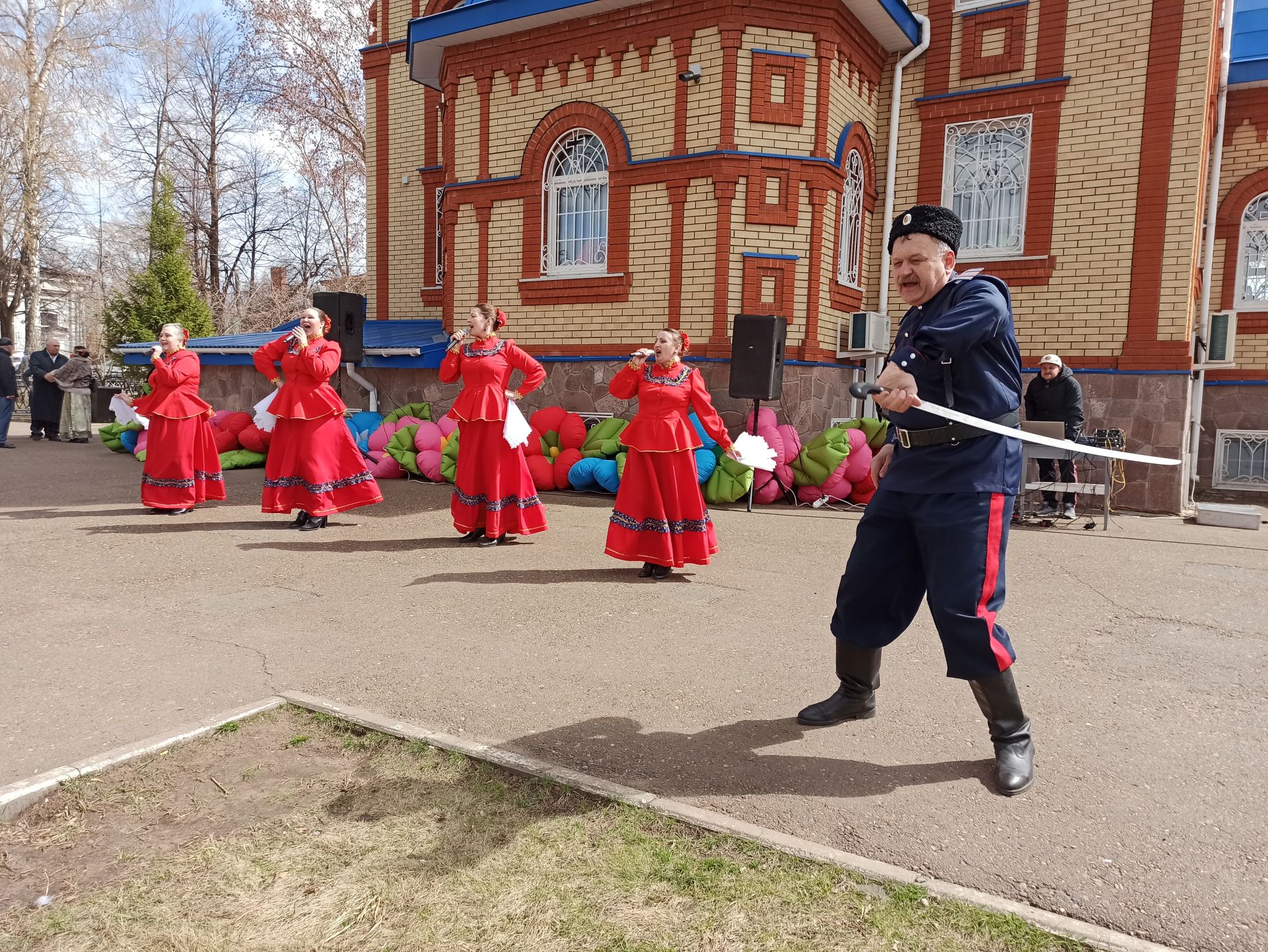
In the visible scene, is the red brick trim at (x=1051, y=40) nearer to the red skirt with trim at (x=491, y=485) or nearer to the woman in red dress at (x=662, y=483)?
the woman in red dress at (x=662, y=483)

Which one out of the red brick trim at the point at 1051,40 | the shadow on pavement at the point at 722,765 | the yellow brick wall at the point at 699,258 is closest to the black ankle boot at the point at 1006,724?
the shadow on pavement at the point at 722,765

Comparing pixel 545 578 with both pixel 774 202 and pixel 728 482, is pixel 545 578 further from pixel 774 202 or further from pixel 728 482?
pixel 774 202

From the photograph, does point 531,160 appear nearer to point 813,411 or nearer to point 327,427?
point 813,411

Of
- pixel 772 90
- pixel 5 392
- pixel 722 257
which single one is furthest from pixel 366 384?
pixel 772 90

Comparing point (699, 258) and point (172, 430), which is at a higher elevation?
point (699, 258)

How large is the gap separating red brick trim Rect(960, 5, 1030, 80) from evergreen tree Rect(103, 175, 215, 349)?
20.2 m

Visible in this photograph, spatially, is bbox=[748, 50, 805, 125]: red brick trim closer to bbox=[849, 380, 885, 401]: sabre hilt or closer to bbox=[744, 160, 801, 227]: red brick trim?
bbox=[744, 160, 801, 227]: red brick trim

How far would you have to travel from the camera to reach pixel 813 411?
39.4ft

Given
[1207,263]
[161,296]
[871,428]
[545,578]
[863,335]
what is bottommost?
[545,578]

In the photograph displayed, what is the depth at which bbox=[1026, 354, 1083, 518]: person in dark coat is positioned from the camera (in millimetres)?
10391

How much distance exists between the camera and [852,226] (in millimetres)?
13094

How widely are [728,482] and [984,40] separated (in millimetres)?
7191

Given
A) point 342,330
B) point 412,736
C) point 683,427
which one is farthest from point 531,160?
point 412,736

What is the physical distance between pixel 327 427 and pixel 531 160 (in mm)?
6137
